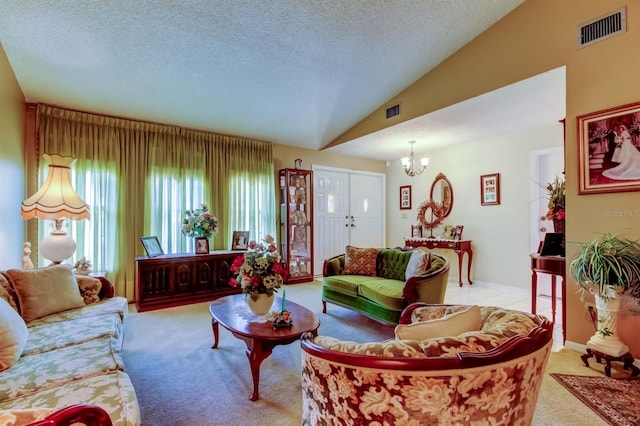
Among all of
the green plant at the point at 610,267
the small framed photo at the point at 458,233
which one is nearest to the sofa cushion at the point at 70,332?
the green plant at the point at 610,267

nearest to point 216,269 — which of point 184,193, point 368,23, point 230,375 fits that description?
point 184,193

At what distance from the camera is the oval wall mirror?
19.4ft

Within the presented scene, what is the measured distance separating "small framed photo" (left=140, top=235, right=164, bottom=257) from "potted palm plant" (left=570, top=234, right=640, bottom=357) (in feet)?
15.1

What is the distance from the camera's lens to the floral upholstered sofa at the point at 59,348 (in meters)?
1.27

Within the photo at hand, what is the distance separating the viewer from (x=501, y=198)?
5164mm

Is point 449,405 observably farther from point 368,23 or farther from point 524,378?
point 368,23

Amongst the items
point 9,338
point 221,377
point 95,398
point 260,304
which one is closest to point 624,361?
point 260,304

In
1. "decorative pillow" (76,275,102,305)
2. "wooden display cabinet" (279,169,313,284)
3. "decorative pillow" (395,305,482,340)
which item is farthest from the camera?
"wooden display cabinet" (279,169,313,284)

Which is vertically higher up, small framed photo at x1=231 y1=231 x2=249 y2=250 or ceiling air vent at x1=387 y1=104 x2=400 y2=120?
ceiling air vent at x1=387 y1=104 x2=400 y2=120

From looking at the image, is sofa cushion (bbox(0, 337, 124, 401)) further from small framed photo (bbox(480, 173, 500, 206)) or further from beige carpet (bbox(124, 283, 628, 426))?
small framed photo (bbox(480, 173, 500, 206))

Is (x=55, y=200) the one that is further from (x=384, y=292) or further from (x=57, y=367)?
(x=384, y=292)

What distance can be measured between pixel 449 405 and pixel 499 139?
530cm

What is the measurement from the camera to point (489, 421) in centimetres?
98

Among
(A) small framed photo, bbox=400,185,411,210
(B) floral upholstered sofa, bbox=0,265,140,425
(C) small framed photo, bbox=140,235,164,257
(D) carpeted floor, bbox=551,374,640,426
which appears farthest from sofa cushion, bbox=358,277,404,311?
(A) small framed photo, bbox=400,185,411,210
